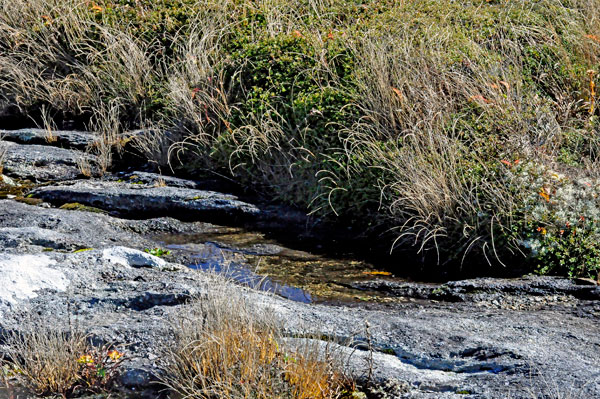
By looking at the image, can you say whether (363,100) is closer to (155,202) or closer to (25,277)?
(155,202)

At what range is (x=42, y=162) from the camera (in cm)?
898

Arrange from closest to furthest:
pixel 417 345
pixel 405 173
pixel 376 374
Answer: pixel 376 374, pixel 417 345, pixel 405 173

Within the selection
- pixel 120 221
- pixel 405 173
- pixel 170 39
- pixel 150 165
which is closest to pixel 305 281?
pixel 405 173

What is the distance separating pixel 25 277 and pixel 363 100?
4.51 m

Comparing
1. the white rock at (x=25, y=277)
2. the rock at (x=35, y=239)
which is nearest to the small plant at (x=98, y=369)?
the white rock at (x=25, y=277)

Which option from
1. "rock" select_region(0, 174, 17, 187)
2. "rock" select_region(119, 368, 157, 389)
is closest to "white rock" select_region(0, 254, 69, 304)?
"rock" select_region(119, 368, 157, 389)

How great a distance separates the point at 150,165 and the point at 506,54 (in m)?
4.85

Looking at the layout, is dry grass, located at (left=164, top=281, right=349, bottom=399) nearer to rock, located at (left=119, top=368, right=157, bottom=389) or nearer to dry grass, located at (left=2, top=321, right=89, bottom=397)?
rock, located at (left=119, top=368, right=157, bottom=389)

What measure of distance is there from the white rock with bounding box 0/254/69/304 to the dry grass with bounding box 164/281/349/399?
1.22 meters

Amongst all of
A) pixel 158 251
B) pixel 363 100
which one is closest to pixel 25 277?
pixel 158 251

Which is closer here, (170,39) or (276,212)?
(276,212)

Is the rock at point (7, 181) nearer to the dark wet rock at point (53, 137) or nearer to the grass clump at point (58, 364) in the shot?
the dark wet rock at point (53, 137)

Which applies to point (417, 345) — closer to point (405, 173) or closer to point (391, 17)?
point (405, 173)

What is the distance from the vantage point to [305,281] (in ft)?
21.2
